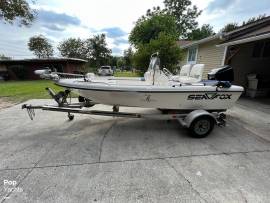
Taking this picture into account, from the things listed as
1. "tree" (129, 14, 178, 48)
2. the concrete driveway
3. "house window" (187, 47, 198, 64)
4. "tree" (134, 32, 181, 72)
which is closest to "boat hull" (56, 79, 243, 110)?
the concrete driveway

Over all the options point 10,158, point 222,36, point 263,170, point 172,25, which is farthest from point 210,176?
point 172,25

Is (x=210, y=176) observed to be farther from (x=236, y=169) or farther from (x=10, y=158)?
(x=10, y=158)

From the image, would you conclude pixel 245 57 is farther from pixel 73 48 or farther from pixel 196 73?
pixel 73 48

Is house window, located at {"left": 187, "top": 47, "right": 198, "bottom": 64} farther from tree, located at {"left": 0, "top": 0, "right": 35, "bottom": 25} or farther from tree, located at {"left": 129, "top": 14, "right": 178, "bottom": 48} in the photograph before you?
tree, located at {"left": 0, "top": 0, "right": 35, "bottom": 25}

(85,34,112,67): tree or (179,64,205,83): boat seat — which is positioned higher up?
(85,34,112,67): tree

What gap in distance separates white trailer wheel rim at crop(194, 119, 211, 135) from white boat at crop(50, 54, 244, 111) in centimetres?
36

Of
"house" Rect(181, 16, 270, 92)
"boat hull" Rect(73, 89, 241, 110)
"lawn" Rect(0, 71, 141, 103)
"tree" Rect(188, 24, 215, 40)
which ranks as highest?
"tree" Rect(188, 24, 215, 40)

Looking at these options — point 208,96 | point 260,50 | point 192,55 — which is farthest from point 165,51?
point 208,96

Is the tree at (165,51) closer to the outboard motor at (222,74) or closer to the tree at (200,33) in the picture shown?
the outboard motor at (222,74)

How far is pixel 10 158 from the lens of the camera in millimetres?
2695

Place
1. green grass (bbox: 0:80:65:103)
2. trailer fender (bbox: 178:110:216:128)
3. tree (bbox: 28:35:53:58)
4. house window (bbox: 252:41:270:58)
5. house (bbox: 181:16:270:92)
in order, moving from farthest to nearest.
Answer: tree (bbox: 28:35:53:58) < house window (bbox: 252:41:270:58) < house (bbox: 181:16:270:92) < green grass (bbox: 0:80:65:103) < trailer fender (bbox: 178:110:216:128)

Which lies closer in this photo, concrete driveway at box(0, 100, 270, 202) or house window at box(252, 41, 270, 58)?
concrete driveway at box(0, 100, 270, 202)

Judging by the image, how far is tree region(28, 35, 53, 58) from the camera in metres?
36.5

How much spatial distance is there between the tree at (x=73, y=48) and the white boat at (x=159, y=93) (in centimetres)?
3730
